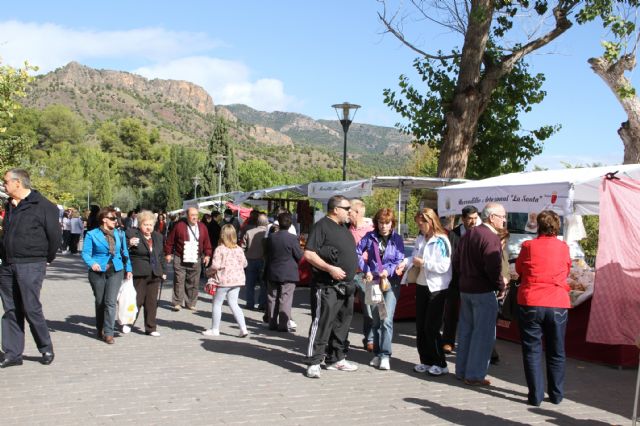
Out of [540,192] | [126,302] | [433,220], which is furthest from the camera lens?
[126,302]

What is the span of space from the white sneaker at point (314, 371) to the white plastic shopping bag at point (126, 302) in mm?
3313

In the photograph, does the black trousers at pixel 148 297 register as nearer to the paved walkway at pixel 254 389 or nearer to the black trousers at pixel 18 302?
the paved walkway at pixel 254 389

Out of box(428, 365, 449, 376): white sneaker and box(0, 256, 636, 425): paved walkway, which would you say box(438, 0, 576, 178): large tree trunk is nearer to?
box(0, 256, 636, 425): paved walkway

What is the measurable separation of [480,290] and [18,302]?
4678 millimetres

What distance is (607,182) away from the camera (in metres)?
7.05

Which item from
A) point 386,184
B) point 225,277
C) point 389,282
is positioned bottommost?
point 225,277

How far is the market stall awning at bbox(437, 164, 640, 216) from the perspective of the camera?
29.5 feet

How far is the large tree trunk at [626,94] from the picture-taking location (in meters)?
13.4

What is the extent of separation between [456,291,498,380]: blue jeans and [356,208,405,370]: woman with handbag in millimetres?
872

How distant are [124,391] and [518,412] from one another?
3.47m

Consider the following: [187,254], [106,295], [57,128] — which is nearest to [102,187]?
[57,128]

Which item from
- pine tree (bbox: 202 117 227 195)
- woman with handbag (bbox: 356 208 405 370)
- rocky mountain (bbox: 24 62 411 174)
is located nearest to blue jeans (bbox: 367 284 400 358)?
woman with handbag (bbox: 356 208 405 370)

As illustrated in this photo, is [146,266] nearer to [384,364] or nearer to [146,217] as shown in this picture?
[146,217]

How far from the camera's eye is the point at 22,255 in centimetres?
732
